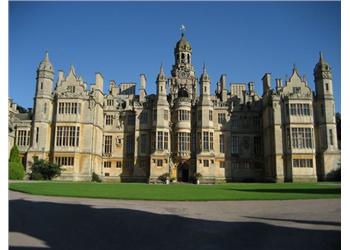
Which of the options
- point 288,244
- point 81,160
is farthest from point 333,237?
point 81,160

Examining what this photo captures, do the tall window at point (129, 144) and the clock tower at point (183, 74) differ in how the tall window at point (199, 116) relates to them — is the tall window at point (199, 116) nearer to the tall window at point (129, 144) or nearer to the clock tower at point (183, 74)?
the clock tower at point (183, 74)

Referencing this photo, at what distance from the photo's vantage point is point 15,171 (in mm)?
35938

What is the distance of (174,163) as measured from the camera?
44.9 m

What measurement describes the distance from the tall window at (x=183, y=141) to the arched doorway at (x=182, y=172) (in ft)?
7.80

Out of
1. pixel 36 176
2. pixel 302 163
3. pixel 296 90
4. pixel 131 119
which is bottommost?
pixel 36 176

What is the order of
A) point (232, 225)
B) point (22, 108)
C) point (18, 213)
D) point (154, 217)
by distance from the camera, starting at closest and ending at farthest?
point (232, 225) → point (154, 217) → point (18, 213) → point (22, 108)

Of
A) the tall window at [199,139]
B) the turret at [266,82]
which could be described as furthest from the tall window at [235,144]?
the turret at [266,82]

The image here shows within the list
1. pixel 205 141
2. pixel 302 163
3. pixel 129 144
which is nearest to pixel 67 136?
pixel 129 144

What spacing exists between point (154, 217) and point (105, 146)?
3745cm

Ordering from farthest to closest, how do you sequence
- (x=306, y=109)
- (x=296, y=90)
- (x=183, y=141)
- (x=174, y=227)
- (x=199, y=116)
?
(x=199, y=116)
(x=183, y=141)
(x=296, y=90)
(x=306, y=109)
(x=174, y=227)

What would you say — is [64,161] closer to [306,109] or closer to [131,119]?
[131,119]

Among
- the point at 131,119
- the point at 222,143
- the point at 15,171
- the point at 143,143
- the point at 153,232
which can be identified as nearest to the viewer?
the point at 153,232

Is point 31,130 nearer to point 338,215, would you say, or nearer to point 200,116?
point 200,116

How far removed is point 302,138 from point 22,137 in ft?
121
